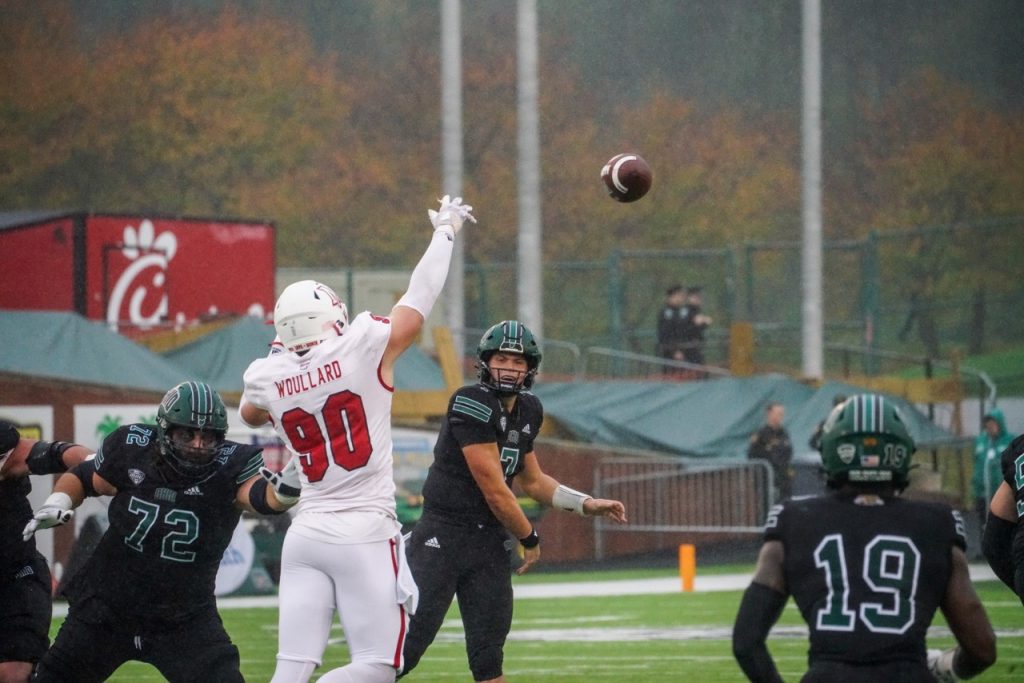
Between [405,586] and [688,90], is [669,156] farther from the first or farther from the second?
[405,586]

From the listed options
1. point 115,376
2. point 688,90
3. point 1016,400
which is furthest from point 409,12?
point 115,376

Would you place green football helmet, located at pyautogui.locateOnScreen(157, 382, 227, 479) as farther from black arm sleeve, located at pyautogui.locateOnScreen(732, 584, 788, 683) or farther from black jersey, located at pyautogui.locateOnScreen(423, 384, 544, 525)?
black arm sleeve, located at pyautogui.locateOnScreen(732, 584, 788, 683)

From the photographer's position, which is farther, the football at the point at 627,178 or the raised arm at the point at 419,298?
the football at the point at 627,178

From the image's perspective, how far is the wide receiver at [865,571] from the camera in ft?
16.1

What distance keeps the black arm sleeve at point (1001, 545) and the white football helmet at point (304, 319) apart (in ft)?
8.68

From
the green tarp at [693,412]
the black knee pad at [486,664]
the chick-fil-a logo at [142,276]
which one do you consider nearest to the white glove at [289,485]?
the black knee pad at [486,664]

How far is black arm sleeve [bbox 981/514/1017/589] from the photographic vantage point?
6930 millimetres

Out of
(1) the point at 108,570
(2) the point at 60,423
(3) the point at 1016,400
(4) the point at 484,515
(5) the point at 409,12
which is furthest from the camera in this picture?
(5) the point at 409,12

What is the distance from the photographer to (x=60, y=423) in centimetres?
1747

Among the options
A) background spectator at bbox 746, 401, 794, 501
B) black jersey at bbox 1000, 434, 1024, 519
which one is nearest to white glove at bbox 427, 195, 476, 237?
black jersey at bbox 1000, 434, 1024, 519

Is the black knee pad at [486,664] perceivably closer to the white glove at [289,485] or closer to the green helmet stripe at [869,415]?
the white glove at [289,485]

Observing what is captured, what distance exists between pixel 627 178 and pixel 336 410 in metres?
3.09

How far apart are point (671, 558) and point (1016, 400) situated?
14880 millimetres

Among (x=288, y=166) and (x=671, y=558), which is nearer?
(x=671, y=558)
